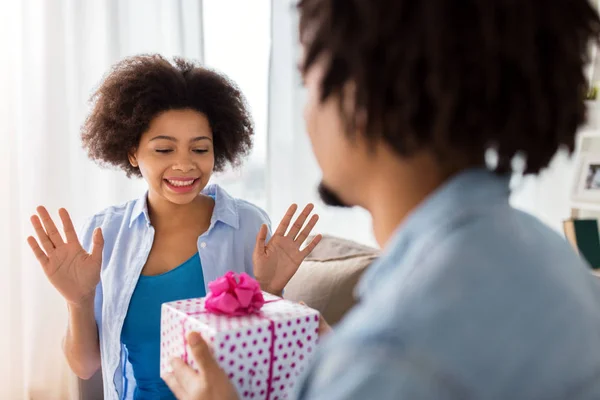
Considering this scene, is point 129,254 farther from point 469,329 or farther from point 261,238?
point 469,329

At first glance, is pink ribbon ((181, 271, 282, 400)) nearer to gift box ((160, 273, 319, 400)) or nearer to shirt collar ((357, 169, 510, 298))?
gift box ((160, 273, 319, 400))

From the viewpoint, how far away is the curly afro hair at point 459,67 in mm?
449

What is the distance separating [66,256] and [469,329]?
105 centimetres

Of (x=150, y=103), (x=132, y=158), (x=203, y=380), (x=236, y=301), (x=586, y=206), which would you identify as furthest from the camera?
(x=586, y=206)

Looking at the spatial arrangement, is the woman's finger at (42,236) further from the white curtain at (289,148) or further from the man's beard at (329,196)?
the white curtain at (289,148)

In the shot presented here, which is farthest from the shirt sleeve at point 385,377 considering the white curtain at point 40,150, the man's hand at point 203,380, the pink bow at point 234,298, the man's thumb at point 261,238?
the white curtain at point 40,150

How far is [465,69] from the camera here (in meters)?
Answer: 0.46

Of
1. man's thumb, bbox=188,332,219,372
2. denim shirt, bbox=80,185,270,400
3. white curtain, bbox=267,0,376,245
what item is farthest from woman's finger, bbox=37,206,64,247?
white curtain, bbox=267,0,376,245

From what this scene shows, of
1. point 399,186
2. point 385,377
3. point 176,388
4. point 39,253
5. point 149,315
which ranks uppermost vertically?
point 399,186

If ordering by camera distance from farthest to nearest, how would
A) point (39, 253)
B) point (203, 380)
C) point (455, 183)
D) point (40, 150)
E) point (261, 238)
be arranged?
point (40, 150) < point (261, 238) < point (39, 253) < point (203, 380) < point (455, 183)

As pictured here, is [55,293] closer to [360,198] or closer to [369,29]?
[360,198]

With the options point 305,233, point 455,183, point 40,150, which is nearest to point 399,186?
point 455,183

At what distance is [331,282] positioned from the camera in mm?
1593

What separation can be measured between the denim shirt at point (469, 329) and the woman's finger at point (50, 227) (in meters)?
0.92
